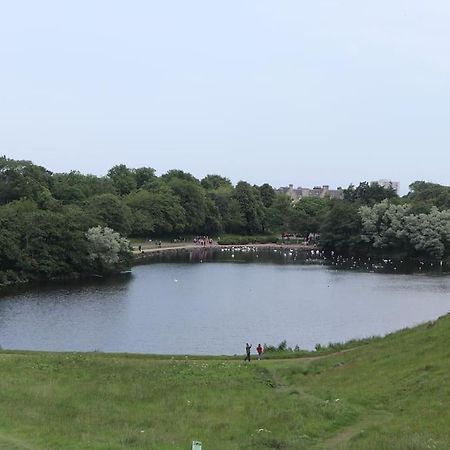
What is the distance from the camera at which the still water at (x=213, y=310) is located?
141ft

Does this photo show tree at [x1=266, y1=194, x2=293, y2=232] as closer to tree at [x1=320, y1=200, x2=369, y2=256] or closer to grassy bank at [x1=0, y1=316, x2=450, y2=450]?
tree at [x1=320, y1=200, x2=369, y2=256]

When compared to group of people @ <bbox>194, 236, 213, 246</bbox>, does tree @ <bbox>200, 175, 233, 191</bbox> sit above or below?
above

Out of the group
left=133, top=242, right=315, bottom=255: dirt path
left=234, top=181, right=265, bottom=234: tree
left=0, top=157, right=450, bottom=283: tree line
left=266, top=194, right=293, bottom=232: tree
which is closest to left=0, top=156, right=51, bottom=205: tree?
left=0, top=157, right=450, bottom=283: tree line

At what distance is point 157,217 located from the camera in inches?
5320

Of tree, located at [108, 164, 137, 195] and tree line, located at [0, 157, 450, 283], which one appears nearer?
tree line, located at [0, 157, 450, 283]

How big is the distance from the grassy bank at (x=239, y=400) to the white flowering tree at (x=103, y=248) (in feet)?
175

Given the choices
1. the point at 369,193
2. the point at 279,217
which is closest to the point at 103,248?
the point at 369,193

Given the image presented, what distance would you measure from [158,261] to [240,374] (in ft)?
273

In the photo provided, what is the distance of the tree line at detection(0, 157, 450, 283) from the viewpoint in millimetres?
78481

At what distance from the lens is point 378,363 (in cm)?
2311

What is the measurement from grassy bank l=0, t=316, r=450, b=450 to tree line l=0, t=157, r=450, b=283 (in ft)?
168

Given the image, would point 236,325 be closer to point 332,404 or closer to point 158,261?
point 332,404

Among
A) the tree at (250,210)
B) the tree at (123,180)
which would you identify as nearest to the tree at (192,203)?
the tree at (250,210)

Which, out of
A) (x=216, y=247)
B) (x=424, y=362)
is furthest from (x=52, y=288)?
(x=216, y=247)
